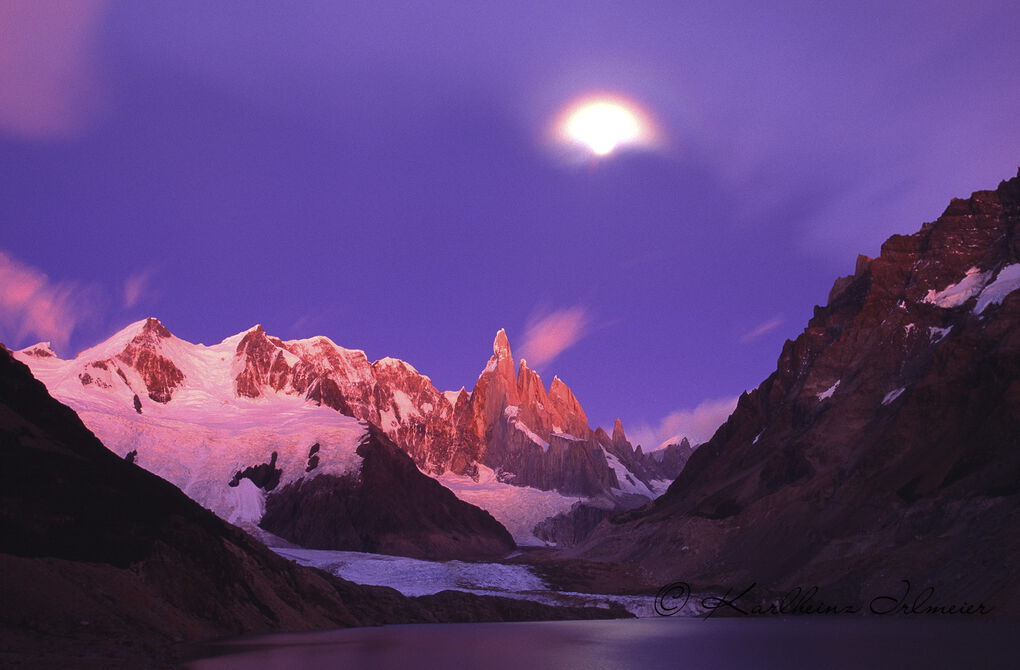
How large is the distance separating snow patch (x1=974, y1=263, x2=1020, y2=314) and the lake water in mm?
61342

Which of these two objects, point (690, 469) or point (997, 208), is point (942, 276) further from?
point (690, 469)

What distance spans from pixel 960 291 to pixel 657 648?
96.6 meters

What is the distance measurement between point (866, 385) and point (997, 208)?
32.1 metres

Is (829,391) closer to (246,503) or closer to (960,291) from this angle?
(960,291)

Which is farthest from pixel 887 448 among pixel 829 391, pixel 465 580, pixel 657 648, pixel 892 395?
pixel 657 648

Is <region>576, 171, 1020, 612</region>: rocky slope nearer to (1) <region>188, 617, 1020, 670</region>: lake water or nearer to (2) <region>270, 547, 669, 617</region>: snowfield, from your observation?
(1) <region>188, 617, 1020, 670</region>: lake water

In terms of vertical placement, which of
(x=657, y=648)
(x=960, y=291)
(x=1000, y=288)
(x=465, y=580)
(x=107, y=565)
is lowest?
(x=657, y=648)

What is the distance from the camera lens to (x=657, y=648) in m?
49.8

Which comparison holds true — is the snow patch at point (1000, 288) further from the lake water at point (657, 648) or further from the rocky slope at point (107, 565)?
the rocky slope at point (107, 565)

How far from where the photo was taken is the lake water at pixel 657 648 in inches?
1550

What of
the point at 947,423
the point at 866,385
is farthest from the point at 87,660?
the point at 866,385

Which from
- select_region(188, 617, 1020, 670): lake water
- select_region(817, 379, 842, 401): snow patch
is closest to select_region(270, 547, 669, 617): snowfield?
select_region(188, 617, 1020, 670): lake water

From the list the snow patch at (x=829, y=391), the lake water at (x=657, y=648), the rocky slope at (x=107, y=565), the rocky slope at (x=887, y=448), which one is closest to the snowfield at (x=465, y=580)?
the rocky slope at (x=887, y=448)

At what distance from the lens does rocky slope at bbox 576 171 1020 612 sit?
278 feet
